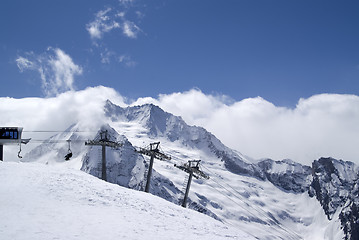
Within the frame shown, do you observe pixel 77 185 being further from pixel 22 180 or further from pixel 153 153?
pixel 153 153

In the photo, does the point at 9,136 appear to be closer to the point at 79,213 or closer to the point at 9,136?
the point at 9,136

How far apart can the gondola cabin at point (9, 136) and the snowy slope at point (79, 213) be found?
1263 centimetres

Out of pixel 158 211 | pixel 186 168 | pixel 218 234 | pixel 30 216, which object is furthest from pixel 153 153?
pixel 30 216

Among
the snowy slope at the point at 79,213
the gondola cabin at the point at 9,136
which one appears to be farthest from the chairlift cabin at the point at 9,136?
the snowy slope at the point at 79,213

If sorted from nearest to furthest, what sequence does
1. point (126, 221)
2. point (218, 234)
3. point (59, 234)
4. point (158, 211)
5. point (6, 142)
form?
point (59, 234)
point (126, 221)
point (218, 234)
point (158, 211)
point (6, 142)

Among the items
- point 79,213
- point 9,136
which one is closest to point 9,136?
point 9,136

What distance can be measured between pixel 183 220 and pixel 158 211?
2207 millimetres

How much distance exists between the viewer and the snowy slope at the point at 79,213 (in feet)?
67.5

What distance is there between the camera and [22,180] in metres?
29.8

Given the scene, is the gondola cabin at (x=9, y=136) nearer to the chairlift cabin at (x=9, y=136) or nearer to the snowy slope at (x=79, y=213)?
the chairlift cabin at (x=9, y=136)

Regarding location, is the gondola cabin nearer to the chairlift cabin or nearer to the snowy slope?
the chairlift cabin

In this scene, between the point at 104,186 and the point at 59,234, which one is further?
the point at 104,186

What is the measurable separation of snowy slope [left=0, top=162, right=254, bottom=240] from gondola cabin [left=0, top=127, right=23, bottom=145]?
41.4ft

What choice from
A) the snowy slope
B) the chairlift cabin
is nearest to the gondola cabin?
the chairlift cabin
